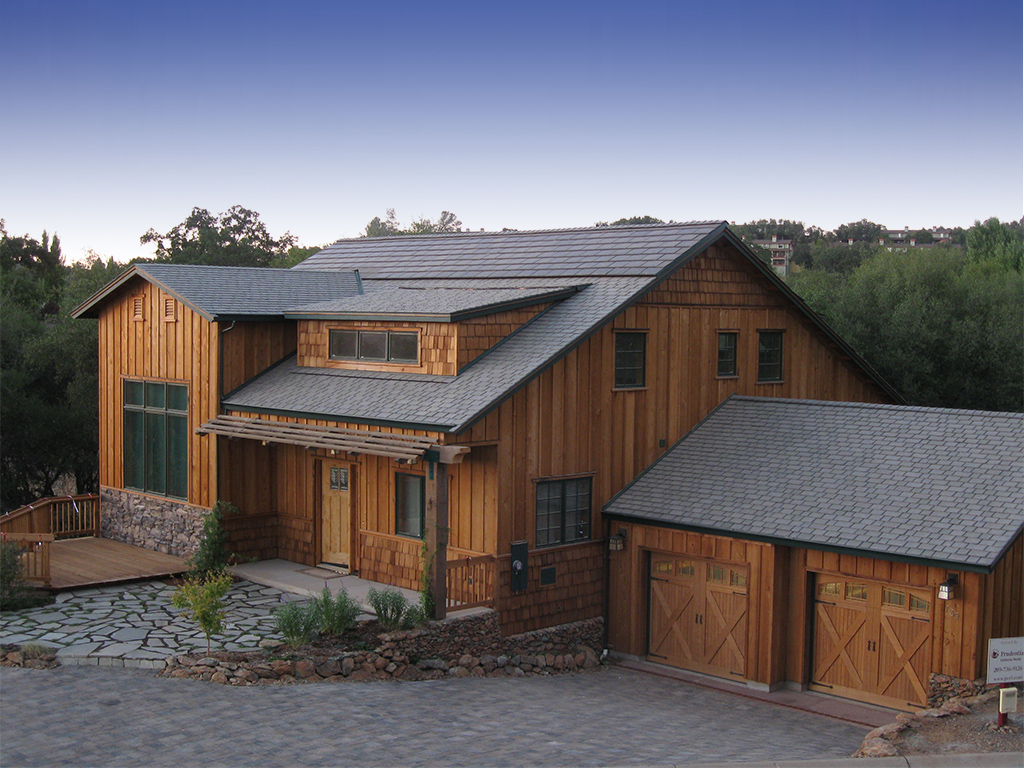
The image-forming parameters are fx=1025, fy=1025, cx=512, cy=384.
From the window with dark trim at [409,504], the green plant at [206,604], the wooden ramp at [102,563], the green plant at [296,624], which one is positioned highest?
the window with dark trim at [409,504]

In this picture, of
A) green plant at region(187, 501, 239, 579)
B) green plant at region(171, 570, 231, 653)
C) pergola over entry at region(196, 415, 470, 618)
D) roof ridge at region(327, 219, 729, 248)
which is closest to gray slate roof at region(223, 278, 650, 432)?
pergola over entry at region(196, 415, 470, 618)

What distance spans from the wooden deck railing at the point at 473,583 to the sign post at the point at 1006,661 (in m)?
6.47

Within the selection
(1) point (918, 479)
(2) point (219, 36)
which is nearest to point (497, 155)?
(2) point (219, 36)

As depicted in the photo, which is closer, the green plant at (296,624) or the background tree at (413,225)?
the green plant at (296,624)

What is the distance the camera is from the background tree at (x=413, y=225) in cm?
6756

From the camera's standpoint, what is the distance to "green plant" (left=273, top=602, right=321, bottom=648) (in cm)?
1297

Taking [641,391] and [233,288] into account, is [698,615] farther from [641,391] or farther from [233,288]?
[233,288]

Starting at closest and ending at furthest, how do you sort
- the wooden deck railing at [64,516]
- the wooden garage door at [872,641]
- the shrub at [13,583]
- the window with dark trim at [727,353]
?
1. the wooden garage door at [872,641]
2. the shrub at [13,583]
3. the window with dark trim at [727,353]
4. the wooden deck railing at [64,516]

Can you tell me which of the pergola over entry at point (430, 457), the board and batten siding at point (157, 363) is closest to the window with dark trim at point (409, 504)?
the pergola over entry at point (430, 457)

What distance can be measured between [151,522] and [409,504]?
5.76 metres

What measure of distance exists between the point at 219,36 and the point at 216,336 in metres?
Answer: 5.13

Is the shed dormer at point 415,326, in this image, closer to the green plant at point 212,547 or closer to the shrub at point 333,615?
the green plant at point 212,547

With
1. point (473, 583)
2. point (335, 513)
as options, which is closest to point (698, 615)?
point (473, 583)

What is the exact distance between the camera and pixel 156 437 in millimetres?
18531
